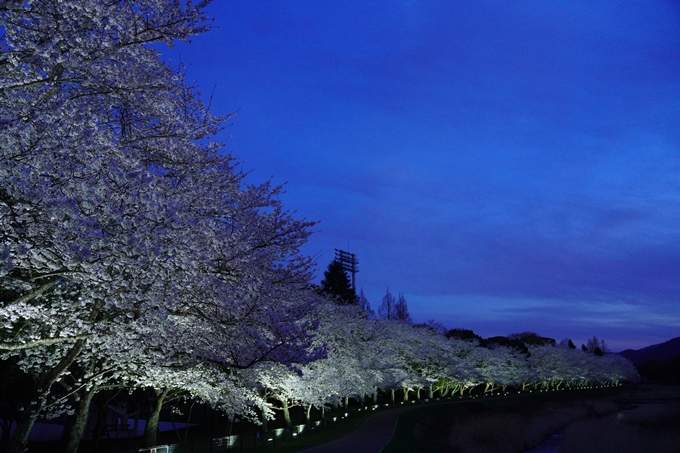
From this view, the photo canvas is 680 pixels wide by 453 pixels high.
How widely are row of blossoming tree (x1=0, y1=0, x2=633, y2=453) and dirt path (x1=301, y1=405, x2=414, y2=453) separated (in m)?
6.15

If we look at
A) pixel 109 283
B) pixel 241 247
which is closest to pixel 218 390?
pixel 241 247

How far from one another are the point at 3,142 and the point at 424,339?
2020 inches

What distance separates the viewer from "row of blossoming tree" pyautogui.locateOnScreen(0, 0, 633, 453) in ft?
25.1

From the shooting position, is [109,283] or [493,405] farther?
[493,405]

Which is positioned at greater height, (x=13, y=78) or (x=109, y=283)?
(x=13, y=78)

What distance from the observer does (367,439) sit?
24.7 m

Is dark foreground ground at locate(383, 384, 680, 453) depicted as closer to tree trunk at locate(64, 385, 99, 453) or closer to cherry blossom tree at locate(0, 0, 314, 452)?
tree trunk at locate(64, 385, 99, 453)

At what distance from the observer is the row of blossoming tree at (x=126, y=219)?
765 centimetres

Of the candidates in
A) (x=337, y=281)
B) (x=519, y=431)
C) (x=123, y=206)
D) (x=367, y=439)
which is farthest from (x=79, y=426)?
(x=337, y=281)

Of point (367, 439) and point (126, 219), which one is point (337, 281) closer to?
point (367, 439)

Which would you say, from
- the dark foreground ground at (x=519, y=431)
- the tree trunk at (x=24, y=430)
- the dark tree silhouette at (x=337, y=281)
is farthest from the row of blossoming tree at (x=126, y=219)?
the dark tree silhouette at (x=337, y=281)

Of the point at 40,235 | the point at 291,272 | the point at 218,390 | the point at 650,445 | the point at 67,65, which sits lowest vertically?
the point at 650,445

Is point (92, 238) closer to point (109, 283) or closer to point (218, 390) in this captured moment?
point (109, 283)

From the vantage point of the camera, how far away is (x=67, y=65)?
7.93 metres
